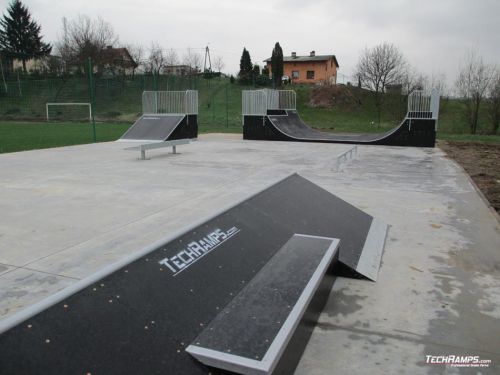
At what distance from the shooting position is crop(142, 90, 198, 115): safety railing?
737 inches

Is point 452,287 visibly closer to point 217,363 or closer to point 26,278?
point 217,363

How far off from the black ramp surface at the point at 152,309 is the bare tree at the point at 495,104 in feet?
81.1

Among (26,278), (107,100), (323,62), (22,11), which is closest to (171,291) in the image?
(26,278)

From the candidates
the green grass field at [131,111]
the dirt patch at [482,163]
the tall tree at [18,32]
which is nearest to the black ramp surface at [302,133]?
the dirt patch at [482,163]

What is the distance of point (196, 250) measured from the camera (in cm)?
284

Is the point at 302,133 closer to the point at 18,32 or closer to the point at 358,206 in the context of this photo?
the point at 358,206

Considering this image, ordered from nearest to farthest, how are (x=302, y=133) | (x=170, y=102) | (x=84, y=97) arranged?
(x=302, y=133) < (x=170, y=102) < (x=84, y=97)

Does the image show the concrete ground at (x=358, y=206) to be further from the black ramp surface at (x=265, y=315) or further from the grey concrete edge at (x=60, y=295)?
the grey concrete edge at (x=60, y=295)

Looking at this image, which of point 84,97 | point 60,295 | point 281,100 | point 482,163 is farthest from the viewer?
point 84,97

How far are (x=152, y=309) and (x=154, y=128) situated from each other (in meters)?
14.7

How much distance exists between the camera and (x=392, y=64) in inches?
1518

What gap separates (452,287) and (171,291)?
2.48 meters

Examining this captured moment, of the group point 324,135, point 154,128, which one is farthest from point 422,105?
point 154,128

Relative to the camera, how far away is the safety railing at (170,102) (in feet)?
61.4
